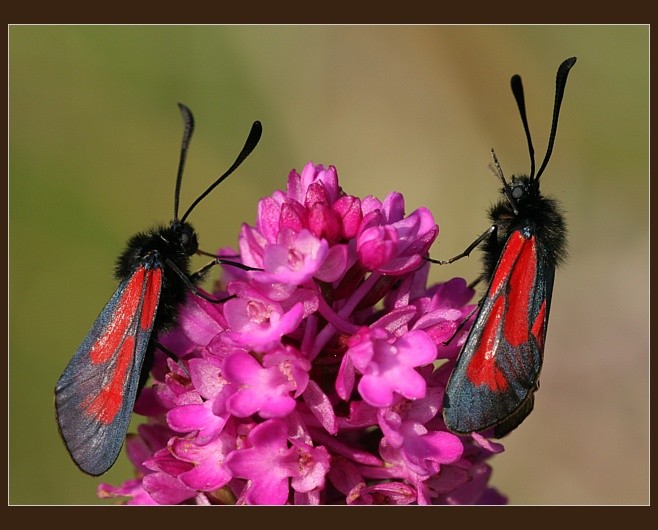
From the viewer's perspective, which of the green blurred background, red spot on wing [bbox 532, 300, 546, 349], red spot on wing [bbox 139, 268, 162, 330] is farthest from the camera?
the green blurred background

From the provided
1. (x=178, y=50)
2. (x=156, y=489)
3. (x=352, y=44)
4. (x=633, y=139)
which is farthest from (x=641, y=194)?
(x=156, y=489)

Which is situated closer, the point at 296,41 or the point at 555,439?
the point at 555,439

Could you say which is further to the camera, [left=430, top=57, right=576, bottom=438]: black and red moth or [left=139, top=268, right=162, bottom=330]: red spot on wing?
[left=139, top=268, right=162, bottom=330]: red spot on wing

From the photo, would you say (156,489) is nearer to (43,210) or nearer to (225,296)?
(225,296)

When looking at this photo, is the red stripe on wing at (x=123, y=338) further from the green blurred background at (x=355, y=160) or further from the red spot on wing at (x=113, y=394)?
the green blurred background at (x=355, y=160)

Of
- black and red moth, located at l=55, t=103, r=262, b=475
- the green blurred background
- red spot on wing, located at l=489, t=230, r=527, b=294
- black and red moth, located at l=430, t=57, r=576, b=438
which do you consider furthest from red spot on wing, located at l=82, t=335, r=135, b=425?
the green blurred background

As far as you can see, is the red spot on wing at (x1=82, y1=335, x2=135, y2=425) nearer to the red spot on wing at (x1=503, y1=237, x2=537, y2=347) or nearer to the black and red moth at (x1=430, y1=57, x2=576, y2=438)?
the black and red moth at (x1=430, y1=57, x2=576, y2=438)
